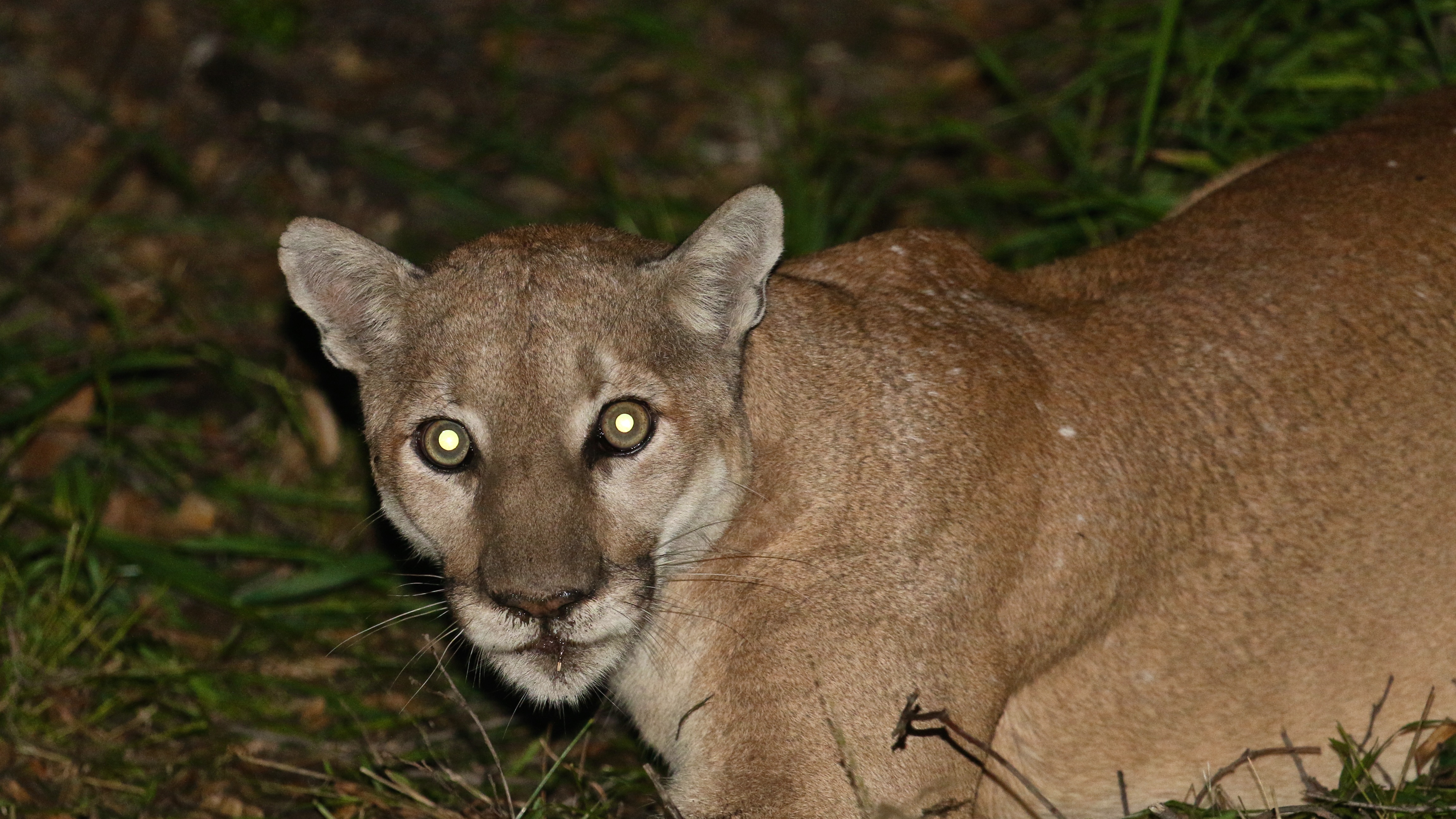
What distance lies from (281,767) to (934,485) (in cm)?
293

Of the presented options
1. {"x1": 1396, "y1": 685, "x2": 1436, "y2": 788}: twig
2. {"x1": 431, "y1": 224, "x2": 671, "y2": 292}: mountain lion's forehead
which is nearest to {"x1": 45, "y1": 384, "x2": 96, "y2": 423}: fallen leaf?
{"x1": 431, "y1": 224, "x2": 671, "y2": 292}: mountain lion's forehead

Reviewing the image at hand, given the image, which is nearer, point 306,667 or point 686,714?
point 686,714

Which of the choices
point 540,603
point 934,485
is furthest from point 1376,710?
point 540,603

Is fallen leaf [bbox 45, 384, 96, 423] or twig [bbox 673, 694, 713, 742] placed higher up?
twig [bbox 673, 694, 713, 742]

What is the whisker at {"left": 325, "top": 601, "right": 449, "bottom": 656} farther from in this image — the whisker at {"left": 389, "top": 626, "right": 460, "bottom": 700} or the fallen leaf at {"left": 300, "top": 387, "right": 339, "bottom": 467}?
the fallen leaf at {"left": 300, "top": 387, "right": 339, "bottom": 467}

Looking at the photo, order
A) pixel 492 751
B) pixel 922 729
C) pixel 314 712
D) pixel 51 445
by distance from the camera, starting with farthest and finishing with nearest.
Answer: pixel 51 445
pixel 314 712
pixel 492 751
pixel 922 729

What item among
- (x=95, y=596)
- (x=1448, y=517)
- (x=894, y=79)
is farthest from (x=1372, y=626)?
(x=894, y=79)

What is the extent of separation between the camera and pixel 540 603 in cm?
398

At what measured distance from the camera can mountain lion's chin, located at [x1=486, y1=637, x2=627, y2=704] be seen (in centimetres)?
420

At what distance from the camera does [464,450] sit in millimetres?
4281

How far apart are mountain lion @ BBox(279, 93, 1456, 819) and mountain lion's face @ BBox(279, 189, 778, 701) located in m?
0.01

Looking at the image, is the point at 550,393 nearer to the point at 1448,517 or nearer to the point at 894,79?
the point at 1448,517

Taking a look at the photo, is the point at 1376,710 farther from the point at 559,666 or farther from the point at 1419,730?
the point at 559,666

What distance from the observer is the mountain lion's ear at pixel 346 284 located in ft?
15.1
